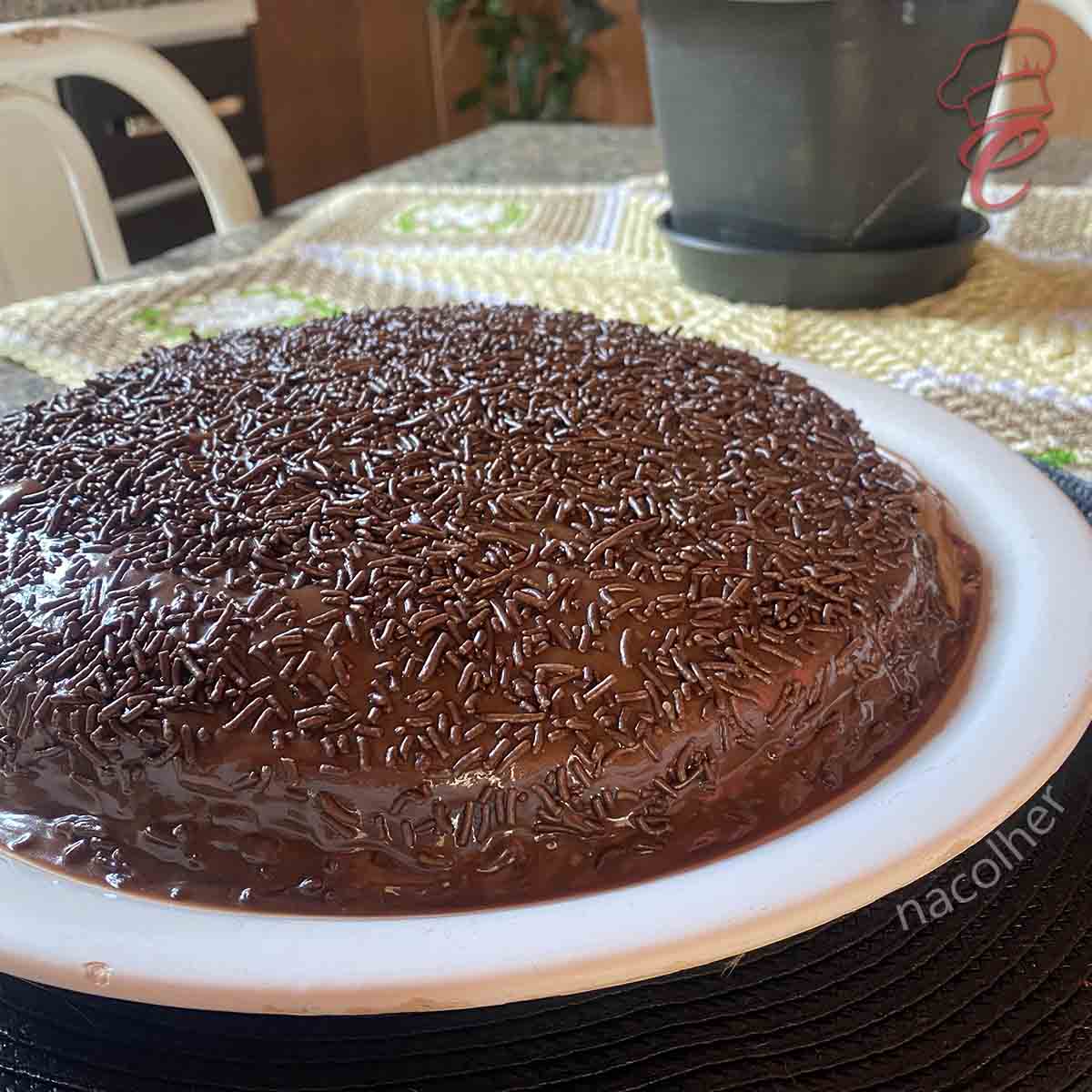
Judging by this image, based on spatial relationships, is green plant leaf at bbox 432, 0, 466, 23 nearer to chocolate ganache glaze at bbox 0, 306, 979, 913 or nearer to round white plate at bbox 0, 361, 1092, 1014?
→ chocolate ganache glaze at bbox 0, 306, 979, 913

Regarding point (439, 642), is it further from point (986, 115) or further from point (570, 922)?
point (986, 115)

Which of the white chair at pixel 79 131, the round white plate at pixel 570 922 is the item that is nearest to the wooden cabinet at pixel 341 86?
the white chair at pixel 79 131

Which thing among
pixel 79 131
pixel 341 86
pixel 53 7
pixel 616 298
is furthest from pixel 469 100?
pixel 616 298

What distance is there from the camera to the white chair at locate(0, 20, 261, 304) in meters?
1.46

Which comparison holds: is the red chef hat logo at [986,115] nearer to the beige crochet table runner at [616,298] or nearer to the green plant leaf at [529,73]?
the beige crochet table runner at [616,298]

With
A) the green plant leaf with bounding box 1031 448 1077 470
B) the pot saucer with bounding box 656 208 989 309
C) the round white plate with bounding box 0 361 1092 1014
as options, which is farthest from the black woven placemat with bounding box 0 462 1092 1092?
the pot saucer with bounding box 656 208 989 309

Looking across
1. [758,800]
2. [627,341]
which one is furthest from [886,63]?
[758,800]

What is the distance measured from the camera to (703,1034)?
0.46 meters

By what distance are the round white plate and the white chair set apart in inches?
48.4

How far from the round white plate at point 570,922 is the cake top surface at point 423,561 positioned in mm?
72

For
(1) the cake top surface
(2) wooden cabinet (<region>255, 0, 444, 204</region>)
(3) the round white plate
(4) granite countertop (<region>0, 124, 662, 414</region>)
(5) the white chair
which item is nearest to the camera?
(3) the round white plate

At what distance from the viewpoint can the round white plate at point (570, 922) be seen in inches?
16.5

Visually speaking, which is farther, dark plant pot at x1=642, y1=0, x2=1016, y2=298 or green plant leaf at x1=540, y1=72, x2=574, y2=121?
green plant leaf at x1=540, y1=72, x2=574, y2=121

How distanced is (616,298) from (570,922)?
2.97 ft
